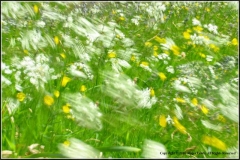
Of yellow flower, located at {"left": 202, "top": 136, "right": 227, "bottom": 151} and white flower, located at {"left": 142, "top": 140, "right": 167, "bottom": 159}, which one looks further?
yellow flower, located at {"left": 202, "top": 136, "right": 227, "bottom": 151}

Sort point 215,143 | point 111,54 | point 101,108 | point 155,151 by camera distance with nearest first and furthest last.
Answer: point 155,151 < point 215,143 < point 101,108 < point 111,54

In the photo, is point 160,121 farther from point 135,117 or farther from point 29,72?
point 29,72

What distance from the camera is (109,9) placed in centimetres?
388

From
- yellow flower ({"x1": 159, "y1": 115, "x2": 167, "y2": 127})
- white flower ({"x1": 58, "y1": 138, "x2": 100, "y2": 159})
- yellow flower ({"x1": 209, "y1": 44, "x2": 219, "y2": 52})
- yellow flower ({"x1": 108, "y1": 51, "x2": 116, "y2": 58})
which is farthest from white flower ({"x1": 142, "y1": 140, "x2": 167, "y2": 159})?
yellow flower ({"x1": 209, "y1": 44, "x2": 219, "y2": 52})

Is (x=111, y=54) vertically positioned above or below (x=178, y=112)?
above

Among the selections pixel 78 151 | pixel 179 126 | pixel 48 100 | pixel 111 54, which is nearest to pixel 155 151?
pixel 78 151

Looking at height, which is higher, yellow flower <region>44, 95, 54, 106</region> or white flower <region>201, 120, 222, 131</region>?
yellow flower <region>44, 95, 54, 106</region>

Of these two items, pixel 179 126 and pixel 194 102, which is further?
pixel 194 102

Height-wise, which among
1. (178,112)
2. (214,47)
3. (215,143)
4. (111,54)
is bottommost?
(215,143)

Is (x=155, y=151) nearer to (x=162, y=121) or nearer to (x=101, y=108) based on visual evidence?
(x=162, y=121)

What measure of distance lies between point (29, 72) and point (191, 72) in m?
0.84

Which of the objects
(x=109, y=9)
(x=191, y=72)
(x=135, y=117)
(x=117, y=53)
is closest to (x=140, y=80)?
(x=117, y=53)

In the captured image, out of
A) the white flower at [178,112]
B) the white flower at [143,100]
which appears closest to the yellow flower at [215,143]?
the white flower at [178,112]

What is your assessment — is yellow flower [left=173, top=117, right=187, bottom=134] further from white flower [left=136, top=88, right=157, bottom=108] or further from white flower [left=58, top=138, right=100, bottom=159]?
white flower [left=58, top=138, right=100, bottom=159]
